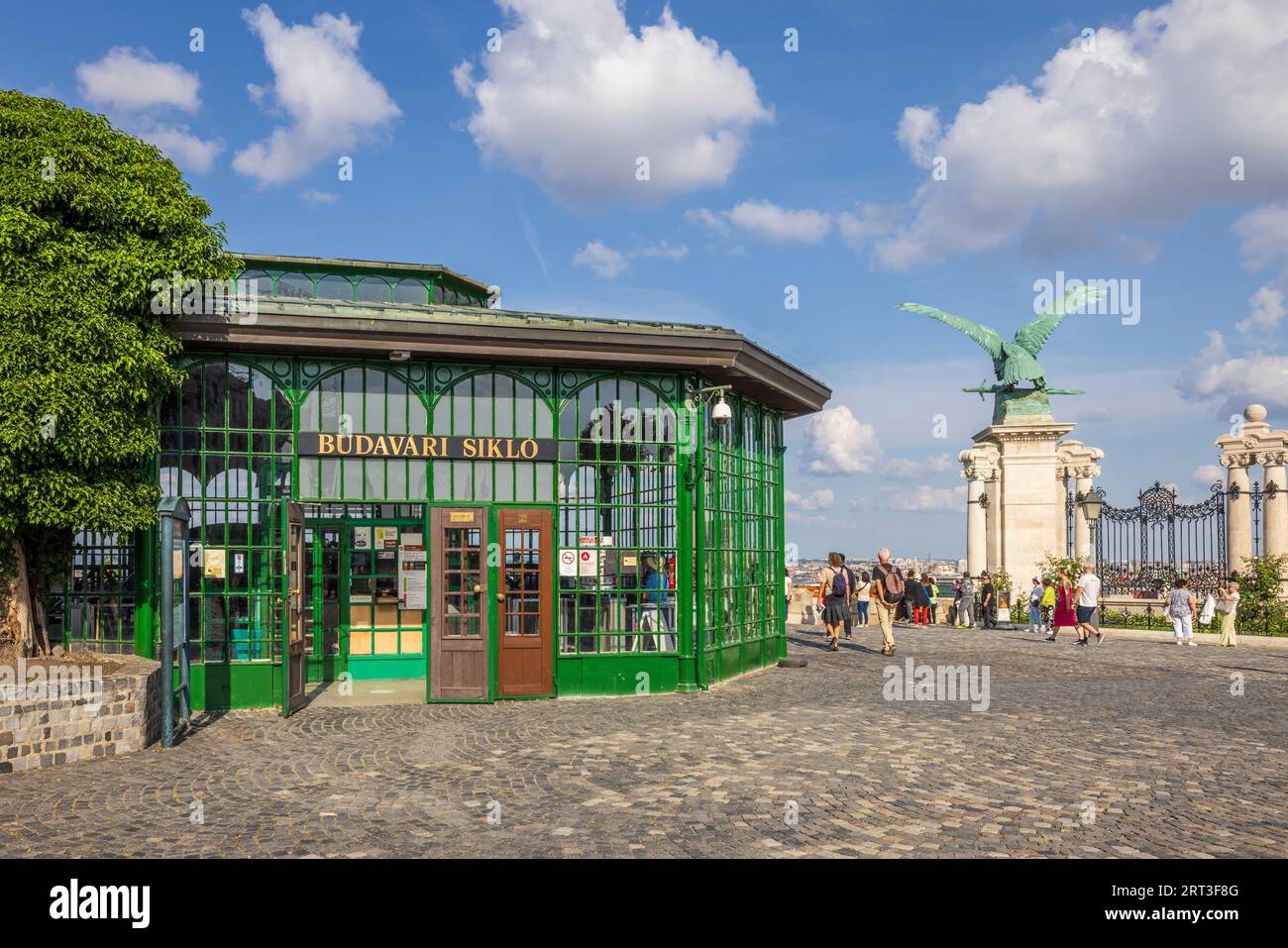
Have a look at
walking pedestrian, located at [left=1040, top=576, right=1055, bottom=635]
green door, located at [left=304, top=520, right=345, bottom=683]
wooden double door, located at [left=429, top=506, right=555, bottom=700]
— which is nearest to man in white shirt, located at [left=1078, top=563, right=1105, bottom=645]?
walking pedestrian, located at [left=1040, top=576, right=1055, bottom=635]


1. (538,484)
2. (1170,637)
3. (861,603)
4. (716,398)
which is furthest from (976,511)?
(538,484)

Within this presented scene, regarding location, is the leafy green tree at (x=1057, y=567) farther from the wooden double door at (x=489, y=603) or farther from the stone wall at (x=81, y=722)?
the stone wall at (x=81, y=722)

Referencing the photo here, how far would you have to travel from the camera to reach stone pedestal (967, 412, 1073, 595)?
2712 cm

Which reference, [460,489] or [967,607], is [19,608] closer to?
[460,489]

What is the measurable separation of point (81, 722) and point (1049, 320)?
28.0m

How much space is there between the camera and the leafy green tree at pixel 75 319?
31.6 feet

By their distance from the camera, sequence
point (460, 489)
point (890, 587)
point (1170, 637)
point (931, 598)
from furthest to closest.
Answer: point (931, 598) < point (1170, 637) < point (890, 587) < point (460, 489)

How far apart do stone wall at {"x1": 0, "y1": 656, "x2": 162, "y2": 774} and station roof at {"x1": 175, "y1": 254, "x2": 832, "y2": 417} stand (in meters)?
3.96

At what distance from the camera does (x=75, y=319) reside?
985 centimetres

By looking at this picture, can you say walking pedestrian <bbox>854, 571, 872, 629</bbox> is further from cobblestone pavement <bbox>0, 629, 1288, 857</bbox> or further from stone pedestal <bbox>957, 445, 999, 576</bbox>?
cobblestone pavement <bbox>0, 629, 1288, 857</bbox>

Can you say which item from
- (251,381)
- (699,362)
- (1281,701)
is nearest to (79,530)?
(251,381)

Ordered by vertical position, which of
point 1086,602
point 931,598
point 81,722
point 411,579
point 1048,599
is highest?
point 411,579

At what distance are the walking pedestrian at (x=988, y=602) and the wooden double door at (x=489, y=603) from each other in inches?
690

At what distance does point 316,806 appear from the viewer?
739 cm
